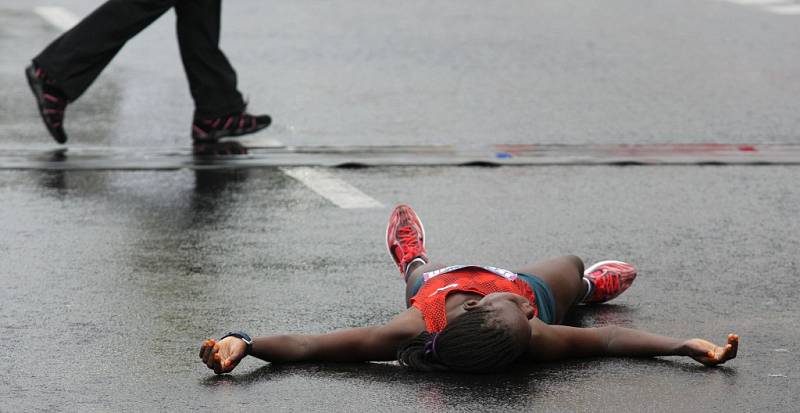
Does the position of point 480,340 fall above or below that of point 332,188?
above

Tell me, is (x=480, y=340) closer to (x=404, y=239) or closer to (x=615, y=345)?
(x=615, y=345)

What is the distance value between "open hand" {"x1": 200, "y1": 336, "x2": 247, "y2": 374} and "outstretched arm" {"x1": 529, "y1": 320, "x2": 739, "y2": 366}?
92cm

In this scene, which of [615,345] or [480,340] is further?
[615,345]

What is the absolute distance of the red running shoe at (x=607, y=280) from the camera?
5.72 meters

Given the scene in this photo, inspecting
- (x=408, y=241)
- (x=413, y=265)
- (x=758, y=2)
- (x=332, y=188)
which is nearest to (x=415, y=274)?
(x=413, y=265)

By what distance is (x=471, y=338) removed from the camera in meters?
4.80

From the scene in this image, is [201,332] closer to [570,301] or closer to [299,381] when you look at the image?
[299,381]

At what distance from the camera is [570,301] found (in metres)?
5.55

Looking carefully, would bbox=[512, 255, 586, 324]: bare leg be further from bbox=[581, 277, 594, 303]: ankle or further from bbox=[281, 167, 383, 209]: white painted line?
bbox=[281, 167, 383, 209]: white painted line

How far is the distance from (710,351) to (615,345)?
1.03 feet

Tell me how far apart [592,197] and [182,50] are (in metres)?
2.61

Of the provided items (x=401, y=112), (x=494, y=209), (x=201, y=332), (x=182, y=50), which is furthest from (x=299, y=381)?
(x=401, y=112)

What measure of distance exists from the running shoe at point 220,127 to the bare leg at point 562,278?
3510 mm

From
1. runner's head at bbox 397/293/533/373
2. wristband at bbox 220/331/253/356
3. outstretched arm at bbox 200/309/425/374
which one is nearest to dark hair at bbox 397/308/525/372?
runner's head at bbox 397/293/533/373
